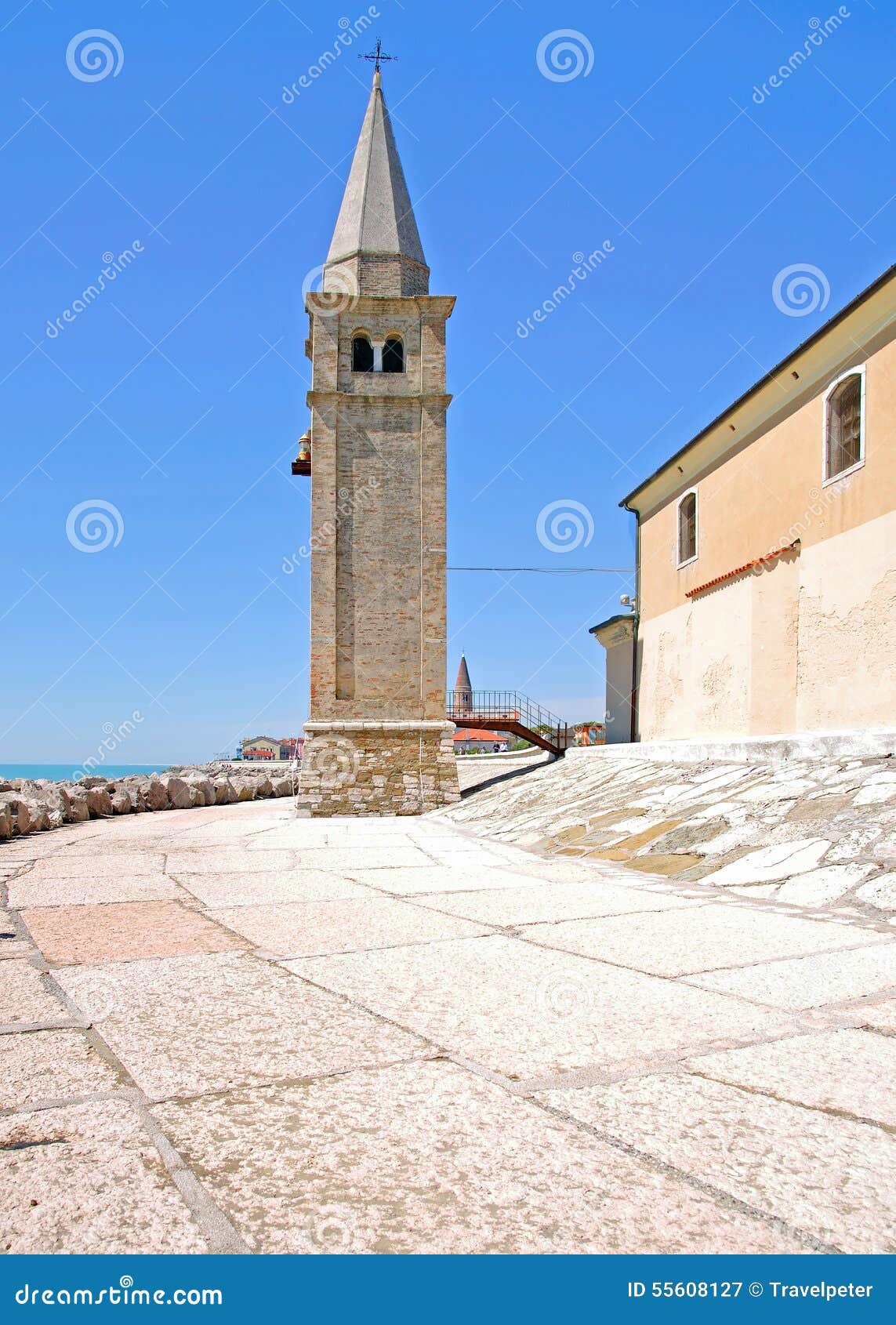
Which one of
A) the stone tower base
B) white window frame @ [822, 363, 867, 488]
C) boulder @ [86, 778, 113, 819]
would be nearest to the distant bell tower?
the stone tower base

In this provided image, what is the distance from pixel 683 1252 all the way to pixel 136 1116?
1185 millimetres

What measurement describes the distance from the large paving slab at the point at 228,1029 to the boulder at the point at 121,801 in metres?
13.0

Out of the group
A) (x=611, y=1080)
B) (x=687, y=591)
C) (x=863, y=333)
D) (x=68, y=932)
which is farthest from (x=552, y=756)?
(x=611, y=1080)

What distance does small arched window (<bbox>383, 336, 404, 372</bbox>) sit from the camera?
19.1m

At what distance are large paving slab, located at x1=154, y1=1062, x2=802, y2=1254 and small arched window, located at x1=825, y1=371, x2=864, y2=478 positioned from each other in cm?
1107

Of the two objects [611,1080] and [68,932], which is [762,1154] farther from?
[68,932]

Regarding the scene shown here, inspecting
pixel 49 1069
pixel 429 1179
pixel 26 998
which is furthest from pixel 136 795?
pixel 429 1179

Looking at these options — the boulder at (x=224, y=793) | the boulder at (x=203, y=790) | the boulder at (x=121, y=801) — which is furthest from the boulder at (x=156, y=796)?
the boulder at (x=224, y=793)

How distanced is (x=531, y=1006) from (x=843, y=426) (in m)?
11.1

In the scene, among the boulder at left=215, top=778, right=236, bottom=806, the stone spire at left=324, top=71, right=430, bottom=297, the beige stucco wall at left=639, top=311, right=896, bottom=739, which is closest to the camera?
the beige stucco wall at left=639, top=311, right=896, bottom=739

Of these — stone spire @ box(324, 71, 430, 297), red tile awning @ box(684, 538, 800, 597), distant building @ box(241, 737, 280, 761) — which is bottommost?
distant building @ box(241, 737, 280, 761)

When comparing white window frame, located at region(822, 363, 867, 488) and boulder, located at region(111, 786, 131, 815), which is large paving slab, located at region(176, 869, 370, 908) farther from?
boulder, located at region(111, 786, 131, 815)

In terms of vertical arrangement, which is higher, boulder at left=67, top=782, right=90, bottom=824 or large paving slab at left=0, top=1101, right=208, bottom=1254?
large paving slab at left=0, top=1101, right=208, bottom=1254

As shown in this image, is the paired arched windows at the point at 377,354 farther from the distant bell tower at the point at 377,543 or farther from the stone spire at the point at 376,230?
the stone spire at the point at 376,230
